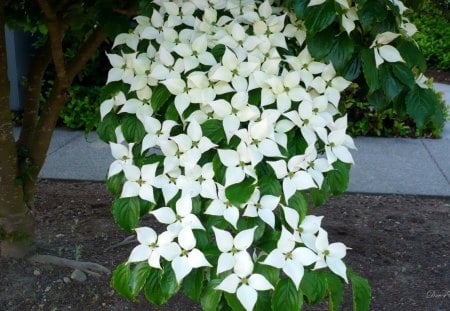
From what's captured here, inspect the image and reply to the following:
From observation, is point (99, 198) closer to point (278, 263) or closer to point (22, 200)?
point (22, 200)

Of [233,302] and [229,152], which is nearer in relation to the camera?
[233,302]

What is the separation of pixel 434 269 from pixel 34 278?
2.23 m

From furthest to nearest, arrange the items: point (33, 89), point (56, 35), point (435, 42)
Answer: point (435, 42) < point (33, 89) < point (56, 35)

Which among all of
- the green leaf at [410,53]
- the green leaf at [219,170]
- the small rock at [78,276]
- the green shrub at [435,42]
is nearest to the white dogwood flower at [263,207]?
the green leaf at [219,170]

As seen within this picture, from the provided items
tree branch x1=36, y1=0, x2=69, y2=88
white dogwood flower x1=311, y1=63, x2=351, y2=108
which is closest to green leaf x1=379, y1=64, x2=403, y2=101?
white dogwood flower x1=311, y1=63, x2=351, y2=108

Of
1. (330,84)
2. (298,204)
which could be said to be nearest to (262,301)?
(298,204)

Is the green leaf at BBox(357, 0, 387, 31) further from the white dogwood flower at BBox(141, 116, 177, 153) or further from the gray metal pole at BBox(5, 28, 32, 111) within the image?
the gray metal pole at BBox(5, 28, 32, 111)

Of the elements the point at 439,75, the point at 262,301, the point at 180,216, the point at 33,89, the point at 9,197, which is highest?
the point at 180,216

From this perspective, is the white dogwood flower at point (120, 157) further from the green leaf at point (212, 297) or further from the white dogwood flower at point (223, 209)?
the green leaf at point (212, 297)

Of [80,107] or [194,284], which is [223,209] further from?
[80,107]

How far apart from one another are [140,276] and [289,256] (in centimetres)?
41

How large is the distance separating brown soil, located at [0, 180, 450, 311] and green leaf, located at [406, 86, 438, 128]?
1.42 m

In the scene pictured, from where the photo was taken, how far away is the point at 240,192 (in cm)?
171

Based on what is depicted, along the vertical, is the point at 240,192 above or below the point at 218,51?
below
